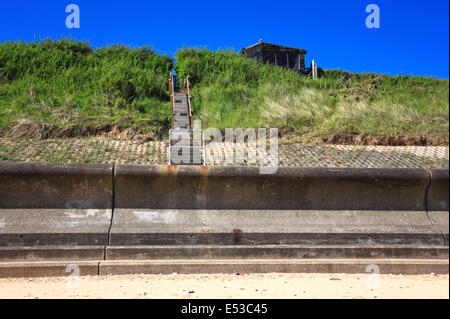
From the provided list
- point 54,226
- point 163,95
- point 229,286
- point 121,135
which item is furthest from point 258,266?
point 163,95

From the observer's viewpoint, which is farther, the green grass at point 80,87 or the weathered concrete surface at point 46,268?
the green grass at point 80,87

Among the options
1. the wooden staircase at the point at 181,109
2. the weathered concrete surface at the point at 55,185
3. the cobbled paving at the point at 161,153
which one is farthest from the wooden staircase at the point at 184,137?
the weathered concrete surface at the point at 55,185

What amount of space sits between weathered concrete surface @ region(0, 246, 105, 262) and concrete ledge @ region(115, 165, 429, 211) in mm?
819

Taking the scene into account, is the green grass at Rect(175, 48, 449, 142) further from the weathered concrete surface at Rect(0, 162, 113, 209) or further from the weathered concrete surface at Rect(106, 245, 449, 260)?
the weathered concrete surface at Rect(0, 162, 113, 209)

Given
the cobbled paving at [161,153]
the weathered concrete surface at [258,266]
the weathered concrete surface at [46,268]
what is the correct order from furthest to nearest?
1. the cobbled paving at [161,153]
2. the weathered concrete surface at [258,266]
3. the weathered concrete surface at [46,268]

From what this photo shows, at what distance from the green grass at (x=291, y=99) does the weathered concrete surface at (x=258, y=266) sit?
2.46 meters

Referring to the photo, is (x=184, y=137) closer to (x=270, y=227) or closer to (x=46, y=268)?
(x=270, y=227)

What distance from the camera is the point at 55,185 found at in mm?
5863

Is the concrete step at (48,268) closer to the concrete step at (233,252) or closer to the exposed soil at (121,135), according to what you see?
the concrete step at (233,252)

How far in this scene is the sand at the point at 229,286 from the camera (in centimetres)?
424

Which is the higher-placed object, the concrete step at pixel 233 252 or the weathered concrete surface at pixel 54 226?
the weathered concrete surface at pixel 54 226

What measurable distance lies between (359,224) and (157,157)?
4.26 metres

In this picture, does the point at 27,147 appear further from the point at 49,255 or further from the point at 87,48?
the point at 87,48

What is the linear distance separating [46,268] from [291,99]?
31.5 ft
